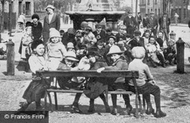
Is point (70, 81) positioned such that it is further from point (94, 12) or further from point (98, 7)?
point (98, 7)

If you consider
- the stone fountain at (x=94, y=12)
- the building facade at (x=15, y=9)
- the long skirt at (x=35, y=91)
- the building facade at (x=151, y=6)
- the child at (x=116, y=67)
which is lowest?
the long skirt at (x=35, y=91)

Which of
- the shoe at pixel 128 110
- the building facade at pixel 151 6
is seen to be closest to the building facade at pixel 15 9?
the shoe at pixel 128 110

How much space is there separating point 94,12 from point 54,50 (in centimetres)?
759

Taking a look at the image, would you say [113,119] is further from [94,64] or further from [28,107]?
[28,107]

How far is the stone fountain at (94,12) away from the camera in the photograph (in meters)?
14.9

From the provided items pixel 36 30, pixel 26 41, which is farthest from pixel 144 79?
pixel 26 41

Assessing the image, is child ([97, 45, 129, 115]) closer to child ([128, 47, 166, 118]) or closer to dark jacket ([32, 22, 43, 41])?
child ([128, 47, 166, 118])

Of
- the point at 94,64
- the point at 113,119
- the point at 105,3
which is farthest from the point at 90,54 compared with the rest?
the point at 105,3

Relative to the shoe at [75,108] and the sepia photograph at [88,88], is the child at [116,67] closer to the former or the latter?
the sepia photograph at [88,88]

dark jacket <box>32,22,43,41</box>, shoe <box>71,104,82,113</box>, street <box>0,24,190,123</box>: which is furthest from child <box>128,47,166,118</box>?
dark jacket <box>32,22,43,41</box>

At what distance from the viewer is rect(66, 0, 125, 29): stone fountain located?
1487 centimetres

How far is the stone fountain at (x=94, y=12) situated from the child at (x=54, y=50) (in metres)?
7.17

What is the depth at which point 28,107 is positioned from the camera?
6789mm

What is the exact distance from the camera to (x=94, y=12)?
587 inches
